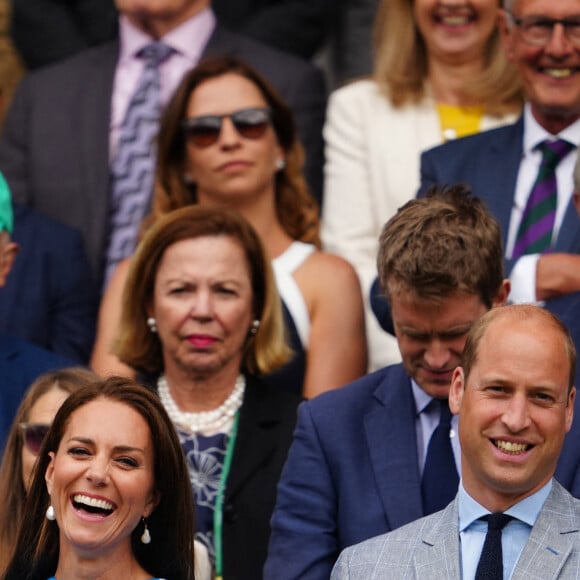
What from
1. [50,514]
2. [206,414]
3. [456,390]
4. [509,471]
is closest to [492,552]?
[509,471]

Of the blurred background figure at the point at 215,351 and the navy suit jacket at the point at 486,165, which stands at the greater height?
the navy suit jacket at the point at 486,165

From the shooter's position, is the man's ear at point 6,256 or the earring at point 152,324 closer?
the earring at point 152,324

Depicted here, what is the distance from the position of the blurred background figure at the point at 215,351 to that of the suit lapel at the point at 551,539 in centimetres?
136

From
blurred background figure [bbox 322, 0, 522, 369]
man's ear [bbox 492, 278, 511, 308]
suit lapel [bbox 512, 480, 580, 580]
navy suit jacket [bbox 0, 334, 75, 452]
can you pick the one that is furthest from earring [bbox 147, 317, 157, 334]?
suit lapel [bbox 512, 480, 580, 580]

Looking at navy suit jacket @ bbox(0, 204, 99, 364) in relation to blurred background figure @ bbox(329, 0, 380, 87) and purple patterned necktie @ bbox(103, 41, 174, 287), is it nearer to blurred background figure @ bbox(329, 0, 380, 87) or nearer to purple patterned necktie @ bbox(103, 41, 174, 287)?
purple patterned necktie @ bbox(103, 41, 174, 287)

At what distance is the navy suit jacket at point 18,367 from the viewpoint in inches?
232

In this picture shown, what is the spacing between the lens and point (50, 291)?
6.71 m

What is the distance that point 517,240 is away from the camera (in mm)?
6016

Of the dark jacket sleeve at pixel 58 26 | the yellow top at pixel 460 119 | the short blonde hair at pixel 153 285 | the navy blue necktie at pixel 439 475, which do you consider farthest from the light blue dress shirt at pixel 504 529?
the dark jacket sleeve at pixel 58 26

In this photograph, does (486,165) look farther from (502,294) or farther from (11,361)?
(11,361)

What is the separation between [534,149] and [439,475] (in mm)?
1646

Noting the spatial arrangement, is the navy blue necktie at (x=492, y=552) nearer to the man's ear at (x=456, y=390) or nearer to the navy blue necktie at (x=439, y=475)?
the man's ear at (x=456, y=390)

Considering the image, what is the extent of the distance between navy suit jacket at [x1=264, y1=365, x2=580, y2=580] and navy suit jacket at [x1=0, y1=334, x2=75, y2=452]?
3.96 ft

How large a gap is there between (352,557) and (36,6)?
165 inches
